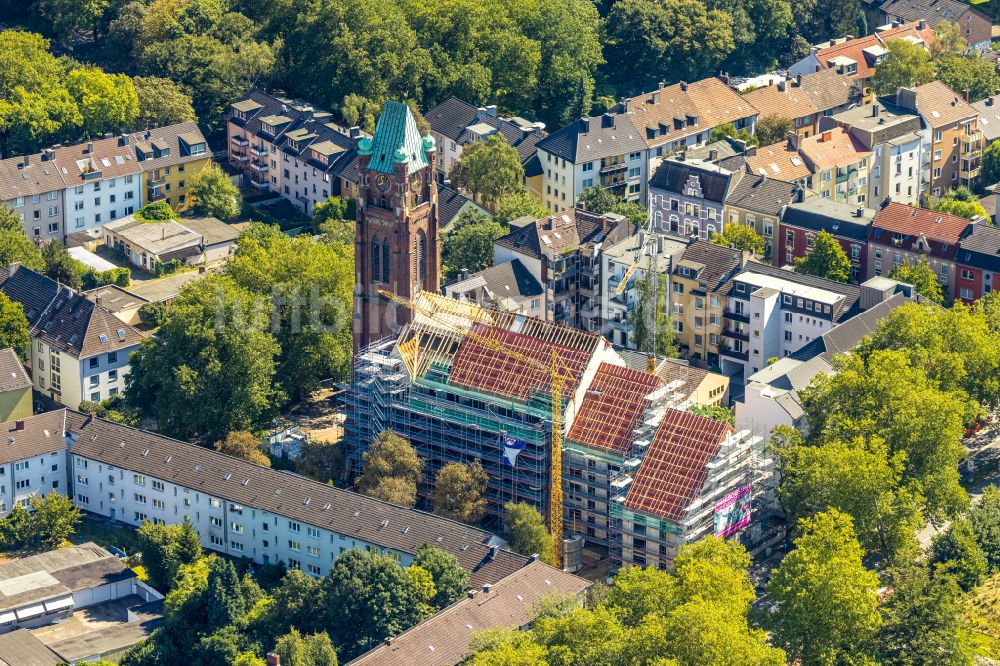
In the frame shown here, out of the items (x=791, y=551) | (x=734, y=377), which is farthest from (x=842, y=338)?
(x=791, y=551)

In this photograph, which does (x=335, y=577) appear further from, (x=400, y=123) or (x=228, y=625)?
(x=400, y=123)

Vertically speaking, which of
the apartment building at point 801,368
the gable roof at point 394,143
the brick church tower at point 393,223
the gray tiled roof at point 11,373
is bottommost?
the gray tiled roof at point 11,373

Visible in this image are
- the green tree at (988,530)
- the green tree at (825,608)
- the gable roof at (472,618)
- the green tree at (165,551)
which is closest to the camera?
the gable roof at (472,618)

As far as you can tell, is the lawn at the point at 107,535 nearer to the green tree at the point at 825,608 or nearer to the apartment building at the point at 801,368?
the apartment building at the point at 801,368

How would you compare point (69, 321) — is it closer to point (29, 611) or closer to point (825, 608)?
point (29, 611)

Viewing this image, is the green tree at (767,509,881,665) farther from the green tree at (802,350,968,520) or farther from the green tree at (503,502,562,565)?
the green tree at (503,502,562,565)

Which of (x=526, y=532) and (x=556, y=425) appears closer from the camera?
(x=526, y=532)

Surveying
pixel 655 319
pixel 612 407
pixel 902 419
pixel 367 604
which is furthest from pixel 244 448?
pixel 902 419

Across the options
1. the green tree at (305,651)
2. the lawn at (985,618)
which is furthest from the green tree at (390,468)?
the lawn at (985,618)
